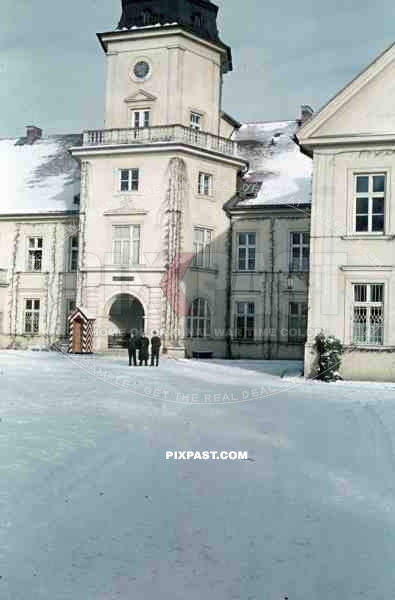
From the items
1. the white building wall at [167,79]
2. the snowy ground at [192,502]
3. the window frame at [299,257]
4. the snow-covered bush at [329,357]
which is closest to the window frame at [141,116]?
the white building wall at [167,79]

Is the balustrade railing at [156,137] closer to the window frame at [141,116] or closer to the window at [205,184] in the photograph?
the window frame at [141,116]

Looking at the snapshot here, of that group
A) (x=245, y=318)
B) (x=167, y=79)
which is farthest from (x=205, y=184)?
(x=245, y=318)

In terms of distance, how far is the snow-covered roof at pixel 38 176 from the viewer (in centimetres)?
3600

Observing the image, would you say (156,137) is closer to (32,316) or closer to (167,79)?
(167,79)

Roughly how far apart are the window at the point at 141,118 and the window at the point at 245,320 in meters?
10.2

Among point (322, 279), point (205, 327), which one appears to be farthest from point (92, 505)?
point (205, 327)

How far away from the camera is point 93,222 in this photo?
3144 centimetres

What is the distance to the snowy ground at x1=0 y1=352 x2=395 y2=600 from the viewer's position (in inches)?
218

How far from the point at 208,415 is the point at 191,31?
24354 millimetres

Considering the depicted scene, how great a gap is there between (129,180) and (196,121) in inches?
190

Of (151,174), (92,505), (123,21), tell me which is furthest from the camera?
(123,21)

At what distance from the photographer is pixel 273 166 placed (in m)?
35.6

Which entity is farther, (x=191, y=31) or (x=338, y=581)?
(x=191, y=31)

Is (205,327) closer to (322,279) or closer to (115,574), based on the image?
(322,279)
